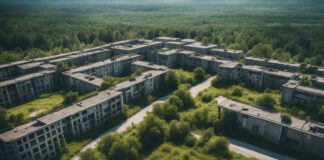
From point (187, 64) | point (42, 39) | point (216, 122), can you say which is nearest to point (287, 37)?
point (187, 64)

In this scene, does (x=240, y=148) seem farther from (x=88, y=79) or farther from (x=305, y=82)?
(x=88, y=79)

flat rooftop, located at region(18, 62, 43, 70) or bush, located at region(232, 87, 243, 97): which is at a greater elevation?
flat rooftop, located at region(18, 62, 43, 70)

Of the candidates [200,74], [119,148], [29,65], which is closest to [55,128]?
[119,148]

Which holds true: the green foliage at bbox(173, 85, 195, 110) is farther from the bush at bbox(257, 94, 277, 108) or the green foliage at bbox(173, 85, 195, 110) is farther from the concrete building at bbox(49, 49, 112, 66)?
the concrete building at bbox(49, 49, 112, 66)

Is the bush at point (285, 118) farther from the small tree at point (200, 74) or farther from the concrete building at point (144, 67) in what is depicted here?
the concrete building at point (144, 67)

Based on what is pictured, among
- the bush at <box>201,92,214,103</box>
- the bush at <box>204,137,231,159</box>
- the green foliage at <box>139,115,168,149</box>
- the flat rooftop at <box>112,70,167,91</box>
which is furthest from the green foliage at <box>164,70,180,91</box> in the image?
the bush at <box>204,137,231,159</box>

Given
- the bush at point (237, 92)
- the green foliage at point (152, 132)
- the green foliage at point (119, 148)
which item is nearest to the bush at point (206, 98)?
the bush at point (237, 92)

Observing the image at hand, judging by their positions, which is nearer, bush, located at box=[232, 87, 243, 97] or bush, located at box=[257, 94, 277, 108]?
bush, located at box=[257, 94, 277, 108]
